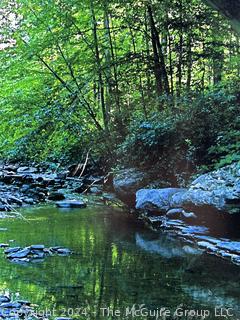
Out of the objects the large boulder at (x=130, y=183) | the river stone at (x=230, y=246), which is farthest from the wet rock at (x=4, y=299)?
the large boulder at (x=130, y=183)

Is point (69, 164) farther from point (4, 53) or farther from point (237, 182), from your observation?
point (237, 182)

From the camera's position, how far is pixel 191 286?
14.6 feet

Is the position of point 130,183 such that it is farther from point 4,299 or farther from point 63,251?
point 4,299

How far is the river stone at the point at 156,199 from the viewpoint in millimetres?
8336

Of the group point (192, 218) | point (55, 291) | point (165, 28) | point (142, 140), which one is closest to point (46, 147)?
point (142, 140)

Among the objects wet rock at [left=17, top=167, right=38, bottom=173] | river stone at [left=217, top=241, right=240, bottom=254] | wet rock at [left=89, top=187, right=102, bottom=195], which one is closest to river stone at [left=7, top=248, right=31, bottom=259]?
river stone at [left=217, top=241, right=240, bottom=254]

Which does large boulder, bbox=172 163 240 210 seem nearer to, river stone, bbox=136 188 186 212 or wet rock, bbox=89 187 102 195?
river stone, bbox=136 188 186 212

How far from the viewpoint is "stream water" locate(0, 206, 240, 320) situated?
381 cm

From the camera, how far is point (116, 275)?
185 inches

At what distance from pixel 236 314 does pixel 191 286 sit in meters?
0.78

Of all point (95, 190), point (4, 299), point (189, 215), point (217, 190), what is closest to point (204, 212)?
point (189, 215)

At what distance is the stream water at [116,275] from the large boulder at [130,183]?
8.85 ft

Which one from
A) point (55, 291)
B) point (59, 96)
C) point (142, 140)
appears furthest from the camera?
point (59, 96)

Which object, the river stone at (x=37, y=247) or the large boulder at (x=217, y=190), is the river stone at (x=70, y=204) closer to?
the large boulder at (x=217, y=190)
